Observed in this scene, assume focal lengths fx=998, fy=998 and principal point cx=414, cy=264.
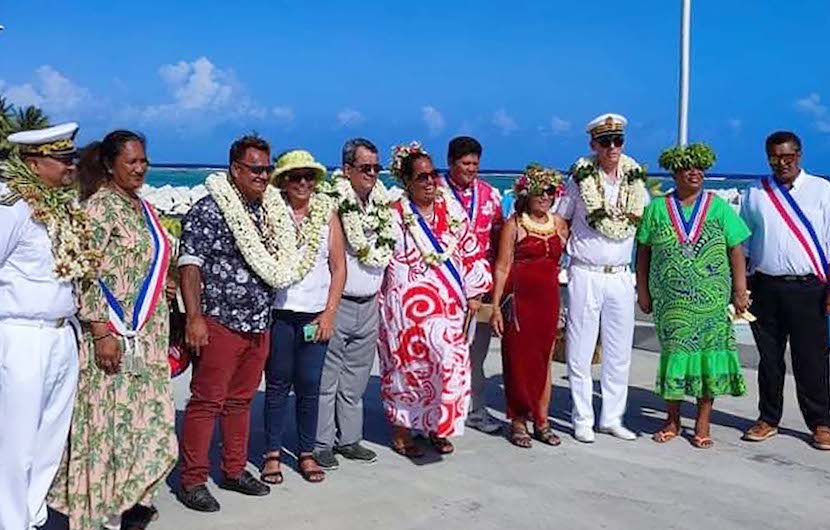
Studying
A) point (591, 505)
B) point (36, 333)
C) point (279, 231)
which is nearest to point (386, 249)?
point (279, 231)

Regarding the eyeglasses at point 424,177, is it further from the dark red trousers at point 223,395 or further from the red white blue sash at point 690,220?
the red white blue sash at point 690,220

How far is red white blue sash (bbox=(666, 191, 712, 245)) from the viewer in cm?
602

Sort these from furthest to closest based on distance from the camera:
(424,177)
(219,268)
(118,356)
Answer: (424,177)
(219,268)
(118,356)

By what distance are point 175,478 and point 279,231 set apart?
1566 mm

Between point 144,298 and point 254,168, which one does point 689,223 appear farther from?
point 144,298

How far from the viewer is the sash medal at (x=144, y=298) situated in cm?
432

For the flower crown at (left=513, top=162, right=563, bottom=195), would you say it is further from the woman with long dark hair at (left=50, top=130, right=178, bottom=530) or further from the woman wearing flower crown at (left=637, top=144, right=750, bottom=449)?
the woman with long dark hair at (left=50, top=130, right=178, bottom=530)

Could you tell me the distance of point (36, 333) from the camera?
3975 mm

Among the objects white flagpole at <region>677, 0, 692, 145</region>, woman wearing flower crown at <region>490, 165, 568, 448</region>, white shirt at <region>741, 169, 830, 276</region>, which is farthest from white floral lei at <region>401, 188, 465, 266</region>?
white flagpole at <region>677, 0, 692, 145</region>

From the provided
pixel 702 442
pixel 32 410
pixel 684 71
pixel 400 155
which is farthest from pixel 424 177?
pixel 684 71

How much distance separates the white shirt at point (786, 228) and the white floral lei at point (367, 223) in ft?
7.70

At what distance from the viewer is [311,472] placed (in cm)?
540

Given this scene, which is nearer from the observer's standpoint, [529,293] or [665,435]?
[529,293]

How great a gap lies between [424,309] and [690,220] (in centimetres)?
173
